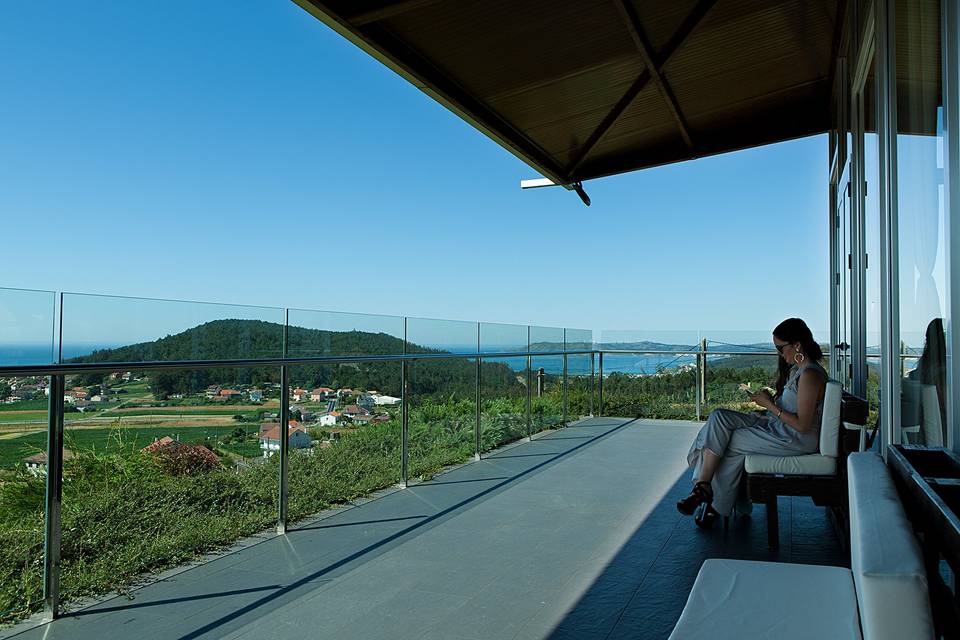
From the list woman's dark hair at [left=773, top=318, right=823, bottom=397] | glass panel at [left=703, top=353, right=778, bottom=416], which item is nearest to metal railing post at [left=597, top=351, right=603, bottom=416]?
glass panel at [left=703, top=353, right=778, bottom=416]

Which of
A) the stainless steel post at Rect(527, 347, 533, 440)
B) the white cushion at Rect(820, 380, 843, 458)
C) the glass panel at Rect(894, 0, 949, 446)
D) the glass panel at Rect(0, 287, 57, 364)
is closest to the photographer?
the glass panel at Rect(894, 0, 949, 446)

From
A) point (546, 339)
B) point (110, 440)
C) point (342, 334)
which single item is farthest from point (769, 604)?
point (546, 339)

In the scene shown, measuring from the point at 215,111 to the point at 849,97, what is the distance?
2345cm

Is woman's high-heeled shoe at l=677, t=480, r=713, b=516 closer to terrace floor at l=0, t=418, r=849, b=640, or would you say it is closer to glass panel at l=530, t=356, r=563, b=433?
terrace floor at l=0, t=418, r=849, b=640

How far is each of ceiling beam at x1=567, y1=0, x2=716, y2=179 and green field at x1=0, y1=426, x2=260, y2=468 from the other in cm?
315

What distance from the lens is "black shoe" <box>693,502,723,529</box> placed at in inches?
155


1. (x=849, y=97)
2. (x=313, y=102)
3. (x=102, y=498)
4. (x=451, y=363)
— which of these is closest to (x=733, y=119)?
(x=849, y=97)

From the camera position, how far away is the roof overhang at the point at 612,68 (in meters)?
3.63

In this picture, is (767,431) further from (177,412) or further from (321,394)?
(177,412)

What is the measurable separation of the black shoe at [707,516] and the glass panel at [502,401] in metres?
2.62

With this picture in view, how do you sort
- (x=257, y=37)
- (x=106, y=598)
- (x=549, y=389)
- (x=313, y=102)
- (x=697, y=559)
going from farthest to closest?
(x=313, y=102)
(x=257, y=37)
(x=549, y=389)
(x=697, y=559)
(x=106, y=598)

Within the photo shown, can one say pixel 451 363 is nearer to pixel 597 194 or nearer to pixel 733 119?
pixel 733 119

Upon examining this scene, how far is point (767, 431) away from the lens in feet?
12.8

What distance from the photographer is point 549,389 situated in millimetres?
8117
